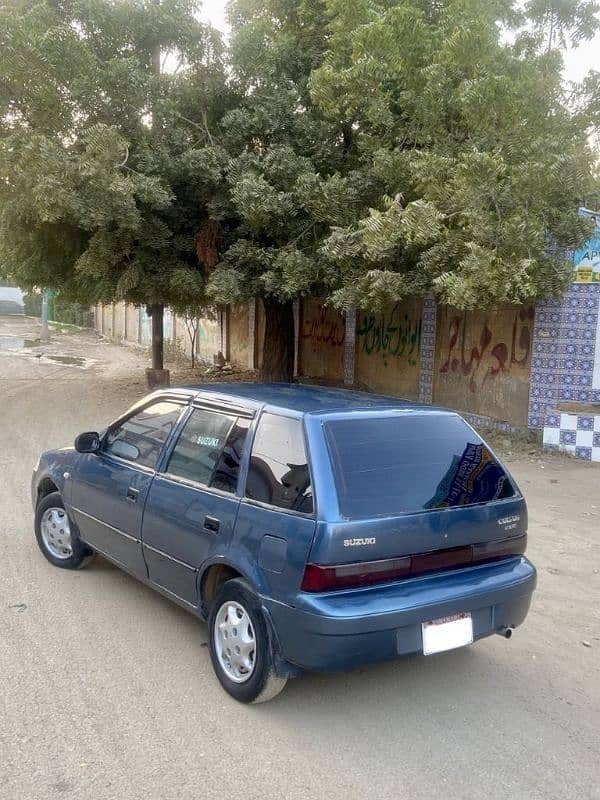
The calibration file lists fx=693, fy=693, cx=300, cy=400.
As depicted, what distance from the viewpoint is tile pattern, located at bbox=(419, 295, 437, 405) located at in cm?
1135

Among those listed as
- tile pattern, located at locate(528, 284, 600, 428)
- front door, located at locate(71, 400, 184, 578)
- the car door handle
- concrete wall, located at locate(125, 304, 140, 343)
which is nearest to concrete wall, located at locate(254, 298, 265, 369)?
tile pattern, located at locate(528, 284, 600, 428)

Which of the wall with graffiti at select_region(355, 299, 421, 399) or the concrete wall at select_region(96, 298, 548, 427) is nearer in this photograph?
the concrete wall at select_region(96, 298, 548, 427)

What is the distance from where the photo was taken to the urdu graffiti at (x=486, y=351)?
379 inches

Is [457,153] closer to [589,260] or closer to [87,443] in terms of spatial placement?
[589,260]

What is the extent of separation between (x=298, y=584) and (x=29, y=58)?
8.89 metres

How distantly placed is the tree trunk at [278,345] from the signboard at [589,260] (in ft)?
20.2

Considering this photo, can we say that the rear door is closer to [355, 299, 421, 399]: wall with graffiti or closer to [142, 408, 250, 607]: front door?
[142, 408, 250, 607]: front door

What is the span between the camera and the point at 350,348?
13.9 metres

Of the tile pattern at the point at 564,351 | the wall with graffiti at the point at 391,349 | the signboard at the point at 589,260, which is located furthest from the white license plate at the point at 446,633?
the wall with graffiti at the point at 391,349

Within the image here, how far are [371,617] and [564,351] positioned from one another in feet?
23.1

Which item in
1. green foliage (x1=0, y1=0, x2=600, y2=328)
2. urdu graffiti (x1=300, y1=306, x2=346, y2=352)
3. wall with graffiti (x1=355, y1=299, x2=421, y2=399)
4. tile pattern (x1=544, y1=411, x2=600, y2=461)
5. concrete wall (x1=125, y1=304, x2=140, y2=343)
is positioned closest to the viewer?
green foliage (x1=0, y1=0, x2=600, y2=328)

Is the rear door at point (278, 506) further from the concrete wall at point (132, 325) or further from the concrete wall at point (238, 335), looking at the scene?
the concrete wall at point (132, 325)

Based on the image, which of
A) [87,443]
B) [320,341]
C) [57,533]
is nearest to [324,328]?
[320,341]

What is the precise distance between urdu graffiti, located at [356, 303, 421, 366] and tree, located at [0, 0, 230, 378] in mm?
3456
